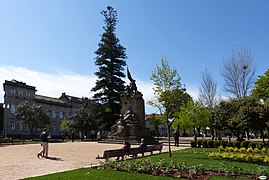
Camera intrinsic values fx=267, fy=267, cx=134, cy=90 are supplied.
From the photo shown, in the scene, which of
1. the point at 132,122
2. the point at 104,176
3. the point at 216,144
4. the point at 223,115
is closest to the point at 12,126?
the point at 132,122

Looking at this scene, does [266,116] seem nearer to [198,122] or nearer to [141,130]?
[198,122]

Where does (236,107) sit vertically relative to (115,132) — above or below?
above

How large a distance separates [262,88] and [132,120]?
571 inches

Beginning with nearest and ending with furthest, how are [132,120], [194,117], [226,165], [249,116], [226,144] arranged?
[226,165], [226,144], [249,116], [132,120], [194,117]

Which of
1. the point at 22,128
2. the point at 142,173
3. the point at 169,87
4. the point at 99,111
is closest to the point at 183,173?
the point at 142,173

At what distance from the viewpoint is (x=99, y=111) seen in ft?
135

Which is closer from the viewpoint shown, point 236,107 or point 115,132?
point 236,107

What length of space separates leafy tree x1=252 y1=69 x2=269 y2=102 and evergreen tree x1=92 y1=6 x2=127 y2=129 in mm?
19707

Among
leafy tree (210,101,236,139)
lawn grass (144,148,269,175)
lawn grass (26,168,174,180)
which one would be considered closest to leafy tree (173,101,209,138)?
leafy tree (210,101,236,139)

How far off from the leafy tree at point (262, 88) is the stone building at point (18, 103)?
3300cm

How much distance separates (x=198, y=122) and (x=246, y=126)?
30.8 feet

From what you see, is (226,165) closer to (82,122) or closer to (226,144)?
(226,144)

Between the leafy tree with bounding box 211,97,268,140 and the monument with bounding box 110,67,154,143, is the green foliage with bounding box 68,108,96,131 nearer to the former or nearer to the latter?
the monument with bounding box 110,67,154,143

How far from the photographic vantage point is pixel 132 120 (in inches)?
1180
